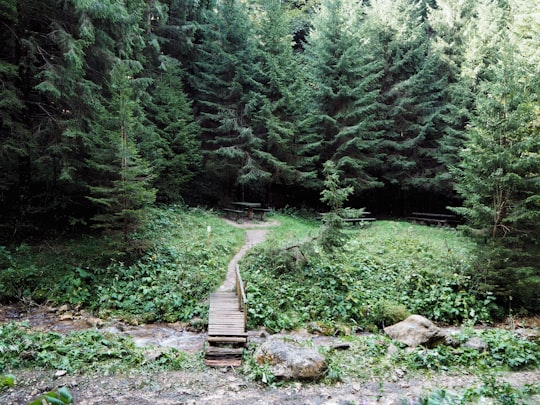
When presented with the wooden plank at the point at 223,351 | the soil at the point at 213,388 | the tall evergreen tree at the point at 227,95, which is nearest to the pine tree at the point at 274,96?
the tall evergreen tree at the point at 227,95

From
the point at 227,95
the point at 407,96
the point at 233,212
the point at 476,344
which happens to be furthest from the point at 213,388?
the point at 407,96

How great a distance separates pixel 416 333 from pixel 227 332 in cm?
474

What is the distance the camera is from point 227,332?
8875mm

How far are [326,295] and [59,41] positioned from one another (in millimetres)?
12027

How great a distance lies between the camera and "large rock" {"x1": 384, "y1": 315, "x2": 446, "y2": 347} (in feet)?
29.9

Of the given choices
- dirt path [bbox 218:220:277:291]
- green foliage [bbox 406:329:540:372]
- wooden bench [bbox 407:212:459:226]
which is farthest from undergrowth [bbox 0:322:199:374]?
wooden bench [bbox 407:212:459:226]

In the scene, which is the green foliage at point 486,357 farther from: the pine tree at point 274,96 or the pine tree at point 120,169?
the pine tree at point 274,96

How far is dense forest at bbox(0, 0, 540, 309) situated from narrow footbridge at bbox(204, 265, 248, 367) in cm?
450

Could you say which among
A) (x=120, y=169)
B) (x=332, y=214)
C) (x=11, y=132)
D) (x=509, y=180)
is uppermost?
(x=11, y=132)

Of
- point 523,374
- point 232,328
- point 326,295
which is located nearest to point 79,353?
point 232,328

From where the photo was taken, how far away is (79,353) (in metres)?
7.95

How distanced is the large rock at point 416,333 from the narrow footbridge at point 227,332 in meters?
3.99

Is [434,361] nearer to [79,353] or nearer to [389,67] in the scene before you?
[79,353]

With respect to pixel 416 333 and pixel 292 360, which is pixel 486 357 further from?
pixel 292 360
